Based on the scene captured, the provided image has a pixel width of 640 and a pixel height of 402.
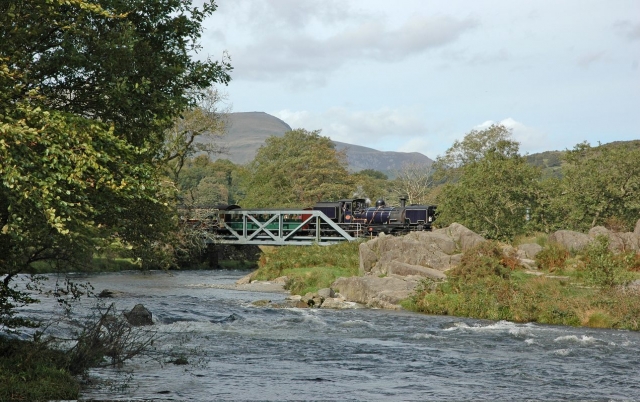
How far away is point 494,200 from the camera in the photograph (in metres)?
55.2

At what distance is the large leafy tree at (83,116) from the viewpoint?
473 inches

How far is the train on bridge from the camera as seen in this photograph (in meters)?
61.1

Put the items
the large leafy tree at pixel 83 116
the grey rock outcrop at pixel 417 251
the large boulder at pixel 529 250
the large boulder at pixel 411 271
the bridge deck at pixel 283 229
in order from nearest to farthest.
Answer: the large leafy tree at pixel 83 116 → the large boulder at pixel 411 271 → the grey rock outcrop at pixel 417 251 → the large boulder at pixel 529 250 → the bridge deck at pixel 283 229

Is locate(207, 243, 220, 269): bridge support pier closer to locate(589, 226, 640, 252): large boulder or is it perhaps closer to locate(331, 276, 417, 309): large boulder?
locate(331, 276, 417, 309): large boulder

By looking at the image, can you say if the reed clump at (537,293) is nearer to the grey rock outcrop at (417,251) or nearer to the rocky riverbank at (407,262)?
the rocky riverbank at (407,262)

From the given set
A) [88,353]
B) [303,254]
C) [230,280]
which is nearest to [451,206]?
[303,254]

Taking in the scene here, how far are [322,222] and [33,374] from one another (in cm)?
5092

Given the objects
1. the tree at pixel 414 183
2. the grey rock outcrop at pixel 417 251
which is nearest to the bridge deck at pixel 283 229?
the grey rock outcrop at pixel 417 251

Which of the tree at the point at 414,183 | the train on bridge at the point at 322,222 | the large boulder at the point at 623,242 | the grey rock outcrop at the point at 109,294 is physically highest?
the tree at the point at 414,183

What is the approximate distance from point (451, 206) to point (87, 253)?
43956 mm

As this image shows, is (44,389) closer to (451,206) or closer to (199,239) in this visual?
(451,206)

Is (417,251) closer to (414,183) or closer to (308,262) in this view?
(308,262)

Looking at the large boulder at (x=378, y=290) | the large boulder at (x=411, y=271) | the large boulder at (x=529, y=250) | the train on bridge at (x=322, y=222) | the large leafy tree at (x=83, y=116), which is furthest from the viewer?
the train on bridge at (x=322, y=222)

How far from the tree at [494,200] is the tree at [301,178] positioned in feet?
123
